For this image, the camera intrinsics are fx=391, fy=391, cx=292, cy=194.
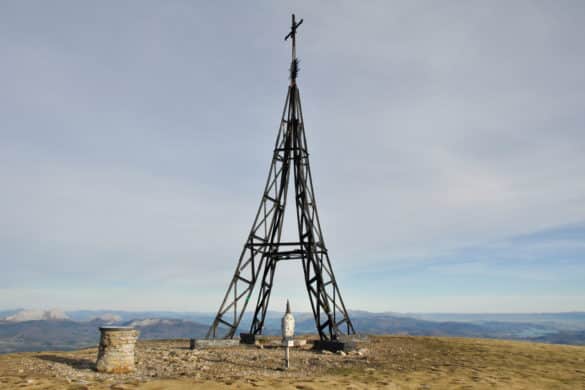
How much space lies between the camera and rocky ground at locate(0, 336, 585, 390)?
40.3 feet

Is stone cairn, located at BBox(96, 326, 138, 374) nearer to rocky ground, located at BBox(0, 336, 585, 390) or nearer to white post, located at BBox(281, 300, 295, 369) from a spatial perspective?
rocky ground, located at BBox(0, 336, 585, 390)

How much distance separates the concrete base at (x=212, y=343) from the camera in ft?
67.2

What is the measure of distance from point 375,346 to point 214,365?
36.4 ft

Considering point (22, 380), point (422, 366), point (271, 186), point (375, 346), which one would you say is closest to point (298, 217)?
point (271, 186)

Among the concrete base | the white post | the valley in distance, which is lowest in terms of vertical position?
the valley in distance

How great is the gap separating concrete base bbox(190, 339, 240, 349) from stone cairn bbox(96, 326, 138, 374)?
7.03 metres

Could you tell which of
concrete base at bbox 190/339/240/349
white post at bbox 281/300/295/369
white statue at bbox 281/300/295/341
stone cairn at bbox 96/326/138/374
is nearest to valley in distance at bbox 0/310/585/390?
stone cairn at bbox 96/326/138/374

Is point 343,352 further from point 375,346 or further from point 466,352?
point 466,352

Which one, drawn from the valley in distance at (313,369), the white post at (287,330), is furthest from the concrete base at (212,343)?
the white post at (287,330)

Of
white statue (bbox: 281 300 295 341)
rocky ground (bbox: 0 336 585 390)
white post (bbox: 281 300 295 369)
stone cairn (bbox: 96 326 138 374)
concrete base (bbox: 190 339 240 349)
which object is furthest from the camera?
concrete base (bbox: 190 339 240 349)

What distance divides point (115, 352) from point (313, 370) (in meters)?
7.36

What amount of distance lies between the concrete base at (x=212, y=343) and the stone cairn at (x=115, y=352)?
7.03 metres

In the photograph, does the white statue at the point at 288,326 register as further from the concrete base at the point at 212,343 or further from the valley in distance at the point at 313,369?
the concrete base at the point at 212,343

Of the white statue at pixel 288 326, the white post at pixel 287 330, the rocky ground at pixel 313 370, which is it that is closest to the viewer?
the rocky ground at pixel 313 370
